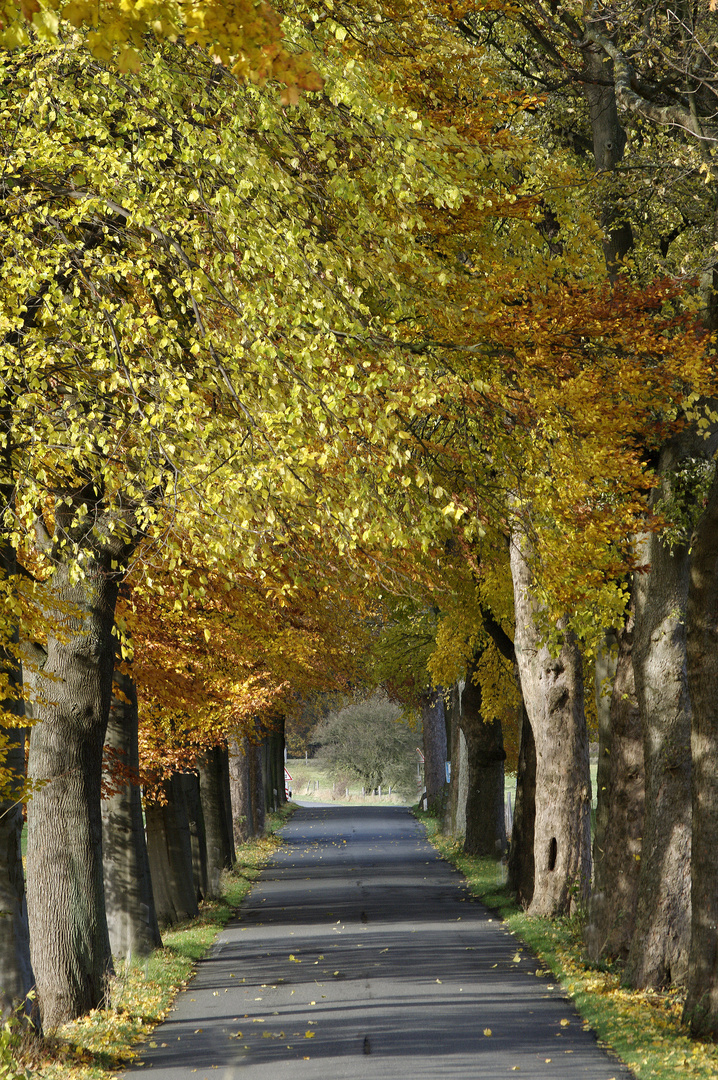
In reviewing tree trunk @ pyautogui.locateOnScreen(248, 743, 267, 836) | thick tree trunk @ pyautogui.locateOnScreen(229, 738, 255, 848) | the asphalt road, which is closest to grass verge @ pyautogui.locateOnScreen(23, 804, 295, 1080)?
the asphalt road

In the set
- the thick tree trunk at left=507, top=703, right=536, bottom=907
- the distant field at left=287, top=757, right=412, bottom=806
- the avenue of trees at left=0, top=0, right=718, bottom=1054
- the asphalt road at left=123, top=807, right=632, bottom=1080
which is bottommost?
the distant field at left=287, top=757, right=412, bottom=806

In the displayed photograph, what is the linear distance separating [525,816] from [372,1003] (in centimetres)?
843

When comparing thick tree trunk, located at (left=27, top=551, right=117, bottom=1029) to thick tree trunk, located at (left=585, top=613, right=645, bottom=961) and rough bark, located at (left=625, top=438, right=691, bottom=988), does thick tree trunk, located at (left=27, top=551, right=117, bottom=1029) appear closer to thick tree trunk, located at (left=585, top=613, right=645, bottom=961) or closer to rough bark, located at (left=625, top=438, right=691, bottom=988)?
rough bark, located at (left=625, top=438, right=691, bottom=988)

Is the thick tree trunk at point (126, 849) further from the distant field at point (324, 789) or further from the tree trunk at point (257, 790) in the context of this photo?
the distant field at point (324, 789)

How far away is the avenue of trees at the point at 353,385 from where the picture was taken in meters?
9.13

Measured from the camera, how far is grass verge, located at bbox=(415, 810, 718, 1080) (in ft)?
32.4

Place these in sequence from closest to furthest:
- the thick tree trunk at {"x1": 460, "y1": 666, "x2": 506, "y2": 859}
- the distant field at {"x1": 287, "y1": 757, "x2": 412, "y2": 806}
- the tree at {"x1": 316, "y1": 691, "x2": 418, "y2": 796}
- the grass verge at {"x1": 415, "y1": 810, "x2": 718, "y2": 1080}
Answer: the grass verge at {"x1": 415, "y1": 810, "x2": 718, "y2": 1080} → the thick tree trunk at {"x1": 460, "y1": 666, "x2": 506, "y2": 859} → the tree at {"x1": 316, "y1": 691, "x2": 418, "y2": 796} → the distant field at {"x1": 287, "y1": 757, "x2": 412, "y2": 806}

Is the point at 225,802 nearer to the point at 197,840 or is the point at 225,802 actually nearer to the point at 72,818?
the point at 197,840

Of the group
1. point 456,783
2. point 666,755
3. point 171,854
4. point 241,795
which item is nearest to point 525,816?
Result: point 171,854

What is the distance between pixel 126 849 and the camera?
1633 cm

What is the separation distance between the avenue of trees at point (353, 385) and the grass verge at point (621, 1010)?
378mm

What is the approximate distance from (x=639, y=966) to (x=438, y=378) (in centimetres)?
669

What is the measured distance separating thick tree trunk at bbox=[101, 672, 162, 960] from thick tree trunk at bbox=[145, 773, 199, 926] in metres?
3.84

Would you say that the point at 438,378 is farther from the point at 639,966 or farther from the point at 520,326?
the point at 639,966
